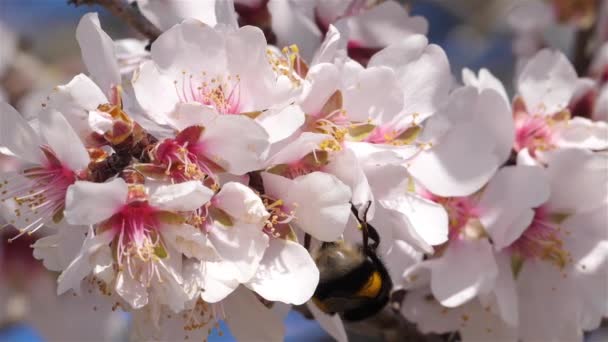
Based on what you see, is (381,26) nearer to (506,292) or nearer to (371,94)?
(371,94)

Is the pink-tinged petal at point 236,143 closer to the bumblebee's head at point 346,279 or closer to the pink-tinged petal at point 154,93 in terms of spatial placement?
the pink-tinged petal at point 154,93

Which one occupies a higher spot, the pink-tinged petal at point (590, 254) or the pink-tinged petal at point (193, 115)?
the pink-tinged petal at point (193, 115)

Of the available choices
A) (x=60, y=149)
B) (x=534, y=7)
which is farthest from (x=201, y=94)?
(x=534, y=7)

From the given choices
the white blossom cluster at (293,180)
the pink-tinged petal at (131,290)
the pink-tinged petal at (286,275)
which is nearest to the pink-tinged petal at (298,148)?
the white blossom cluster at (293,180)

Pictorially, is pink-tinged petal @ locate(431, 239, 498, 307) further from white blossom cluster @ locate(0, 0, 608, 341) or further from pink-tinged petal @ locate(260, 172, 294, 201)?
pink-tinged petal @ locate(260, 172, 294, 201)

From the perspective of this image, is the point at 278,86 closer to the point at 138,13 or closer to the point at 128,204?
the point at 128,204
